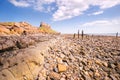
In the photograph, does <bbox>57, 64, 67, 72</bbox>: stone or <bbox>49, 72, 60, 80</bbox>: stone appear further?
<bbox>57, 64, 67, 72</bbox>: stone

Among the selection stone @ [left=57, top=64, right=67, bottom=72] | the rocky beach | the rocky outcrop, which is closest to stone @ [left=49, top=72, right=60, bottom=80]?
the rocky beach

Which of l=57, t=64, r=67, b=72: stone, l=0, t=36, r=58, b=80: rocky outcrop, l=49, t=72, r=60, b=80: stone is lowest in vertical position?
l=49, t=72, r=60, b=80: stone

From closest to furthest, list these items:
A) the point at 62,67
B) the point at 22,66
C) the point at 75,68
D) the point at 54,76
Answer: the point at 22,66, the point at 54,76, the point at 62,67, the point at 75,68

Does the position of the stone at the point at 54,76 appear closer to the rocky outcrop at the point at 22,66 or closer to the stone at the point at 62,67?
the stone at the point at 62,67

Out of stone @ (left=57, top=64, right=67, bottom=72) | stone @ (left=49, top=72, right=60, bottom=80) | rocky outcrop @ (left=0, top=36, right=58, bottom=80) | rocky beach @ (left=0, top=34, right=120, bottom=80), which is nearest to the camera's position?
rocky outcrop @ (left=0, top=36, right=58, bottom=80)

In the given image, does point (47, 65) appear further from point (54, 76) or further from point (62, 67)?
point (62, 67)

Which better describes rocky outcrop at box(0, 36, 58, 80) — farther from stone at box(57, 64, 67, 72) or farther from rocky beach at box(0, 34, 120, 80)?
stone at box(57, 64, 67, 72)

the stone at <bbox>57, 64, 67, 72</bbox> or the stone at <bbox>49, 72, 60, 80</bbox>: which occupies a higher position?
the stone at <bbox>57, 64, 67, 72</bbox>

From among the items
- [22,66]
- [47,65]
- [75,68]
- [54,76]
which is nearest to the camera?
[22,66]

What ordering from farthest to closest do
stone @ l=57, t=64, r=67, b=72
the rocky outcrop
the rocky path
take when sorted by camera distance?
stone @ l=57, t=64, r=67, b=72 < the rocky path < the rocky outcrop

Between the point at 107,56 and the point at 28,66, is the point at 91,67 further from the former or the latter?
the point at 28,66

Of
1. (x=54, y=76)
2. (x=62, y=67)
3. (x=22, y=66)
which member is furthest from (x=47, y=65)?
(x=22, y=66)

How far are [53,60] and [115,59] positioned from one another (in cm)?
835

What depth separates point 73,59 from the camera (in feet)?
42.6
